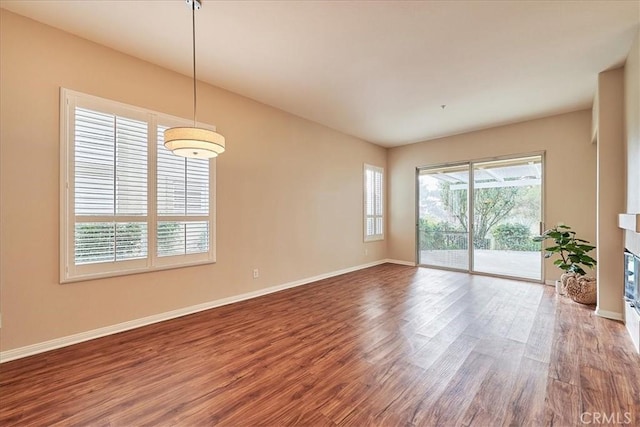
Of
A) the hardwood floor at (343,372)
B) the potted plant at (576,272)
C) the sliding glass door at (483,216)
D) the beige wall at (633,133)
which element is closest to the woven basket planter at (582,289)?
the potted plant at (576,272)

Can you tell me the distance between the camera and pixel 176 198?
3533 millimetres

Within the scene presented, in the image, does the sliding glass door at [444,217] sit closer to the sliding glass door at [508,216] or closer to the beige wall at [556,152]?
the sliding glass door at [508,216]

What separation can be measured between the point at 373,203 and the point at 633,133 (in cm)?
451

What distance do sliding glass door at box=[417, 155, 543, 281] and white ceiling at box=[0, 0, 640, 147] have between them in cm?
150

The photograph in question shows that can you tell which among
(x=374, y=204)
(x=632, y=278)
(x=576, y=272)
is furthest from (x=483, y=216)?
(x=632, y=278)

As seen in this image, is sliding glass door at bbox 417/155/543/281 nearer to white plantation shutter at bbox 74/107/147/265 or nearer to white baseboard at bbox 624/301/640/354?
white baseboard at bbox 624/301/640/354

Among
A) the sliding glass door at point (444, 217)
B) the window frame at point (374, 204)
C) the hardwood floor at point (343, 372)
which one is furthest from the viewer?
Answer: the window frame at point (374, 204)

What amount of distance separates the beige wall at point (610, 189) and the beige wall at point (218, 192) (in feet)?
13.0

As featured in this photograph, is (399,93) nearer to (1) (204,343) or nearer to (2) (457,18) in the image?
(2) (457,18)

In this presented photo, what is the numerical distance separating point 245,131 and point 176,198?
1.45m

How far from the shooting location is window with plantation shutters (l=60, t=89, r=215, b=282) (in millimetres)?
2791

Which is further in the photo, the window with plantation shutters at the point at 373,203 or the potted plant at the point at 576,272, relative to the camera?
the window with plantation shutters at the point at 373,203

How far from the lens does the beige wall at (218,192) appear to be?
8.27 ft

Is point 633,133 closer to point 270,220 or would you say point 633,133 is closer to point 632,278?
point 632,278
